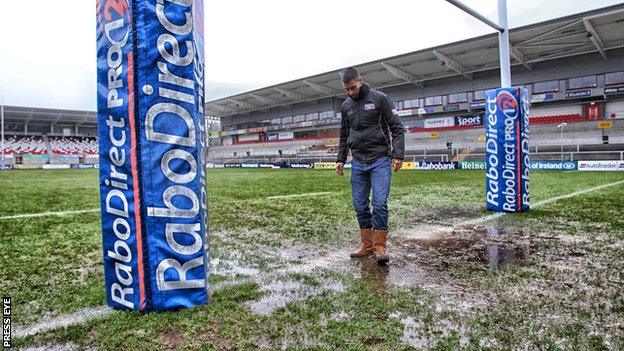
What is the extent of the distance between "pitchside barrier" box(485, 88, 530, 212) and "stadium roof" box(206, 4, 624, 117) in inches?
1067

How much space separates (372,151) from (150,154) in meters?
2.19

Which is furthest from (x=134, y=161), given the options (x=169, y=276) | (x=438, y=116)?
(x=438, y=116)

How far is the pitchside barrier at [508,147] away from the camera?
6.38 m

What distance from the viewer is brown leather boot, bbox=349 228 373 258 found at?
3.88 m

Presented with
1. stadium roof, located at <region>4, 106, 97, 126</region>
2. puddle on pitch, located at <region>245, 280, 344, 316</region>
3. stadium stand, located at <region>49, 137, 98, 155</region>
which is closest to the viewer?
puddle on pitch, located at <region>245, 280, 344, 316</region>

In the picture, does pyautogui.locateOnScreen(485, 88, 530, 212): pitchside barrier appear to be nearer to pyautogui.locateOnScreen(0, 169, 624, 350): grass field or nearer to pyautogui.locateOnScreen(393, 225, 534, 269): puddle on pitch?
pyautogui.locateOnScreen(0, 169, 624, 350): grass field

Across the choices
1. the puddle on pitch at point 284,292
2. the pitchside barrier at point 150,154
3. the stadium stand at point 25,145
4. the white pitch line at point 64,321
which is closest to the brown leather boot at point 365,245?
the puddle on pitch at point 284,292

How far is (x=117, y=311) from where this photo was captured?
95.1 inches

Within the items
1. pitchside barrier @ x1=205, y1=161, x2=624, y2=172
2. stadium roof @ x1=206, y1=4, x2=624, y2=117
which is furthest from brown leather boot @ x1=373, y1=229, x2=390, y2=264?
stadium roof @ x1=206, y1=4, x2=624, y2=117

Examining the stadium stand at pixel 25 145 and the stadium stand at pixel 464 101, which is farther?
the stadium stand at pixel 25 145

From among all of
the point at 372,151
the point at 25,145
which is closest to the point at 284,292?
the point at 372,151

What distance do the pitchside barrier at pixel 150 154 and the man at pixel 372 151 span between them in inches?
70.9

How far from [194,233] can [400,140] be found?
223 centimetres

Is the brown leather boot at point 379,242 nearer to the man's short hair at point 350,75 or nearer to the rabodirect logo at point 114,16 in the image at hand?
the man's short hair at point 350,75
